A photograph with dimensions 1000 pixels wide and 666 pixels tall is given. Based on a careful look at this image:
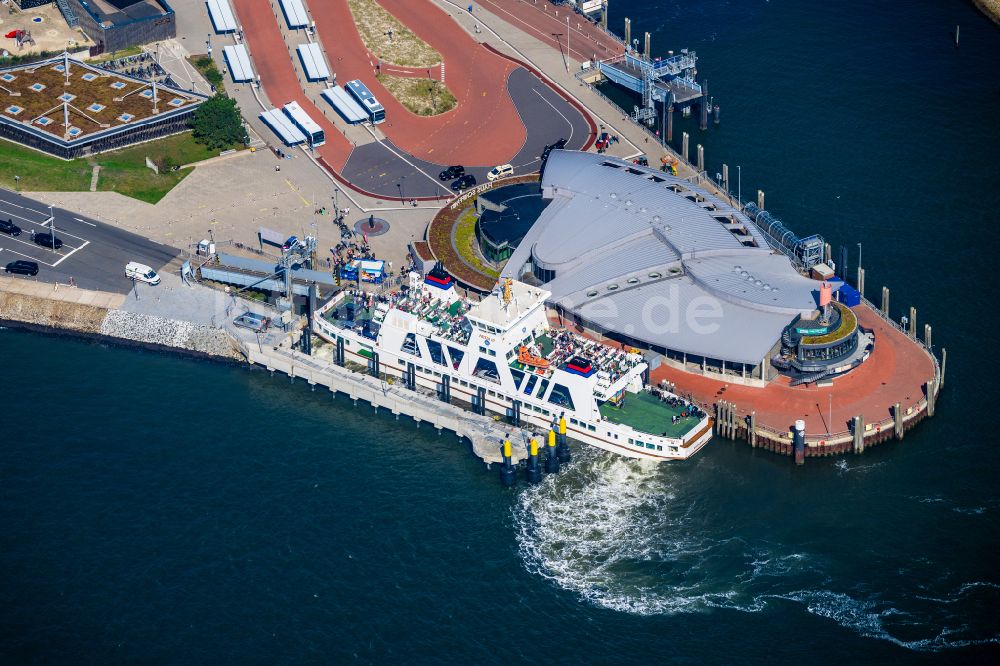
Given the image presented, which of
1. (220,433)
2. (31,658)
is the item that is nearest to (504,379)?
(220,433)

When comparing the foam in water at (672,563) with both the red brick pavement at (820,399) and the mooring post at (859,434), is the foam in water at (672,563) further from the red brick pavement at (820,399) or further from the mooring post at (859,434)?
the red brick pavement at (820,399)

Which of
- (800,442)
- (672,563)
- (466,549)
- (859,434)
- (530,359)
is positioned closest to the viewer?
(672,563)

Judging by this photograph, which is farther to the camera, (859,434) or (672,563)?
(859,434)

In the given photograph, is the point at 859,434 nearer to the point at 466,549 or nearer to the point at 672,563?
the point at 672,563

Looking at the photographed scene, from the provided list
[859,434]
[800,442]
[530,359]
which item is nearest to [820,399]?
[859,434]

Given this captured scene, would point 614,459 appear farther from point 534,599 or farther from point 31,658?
point 31,658

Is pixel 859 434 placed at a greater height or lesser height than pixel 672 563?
greater
